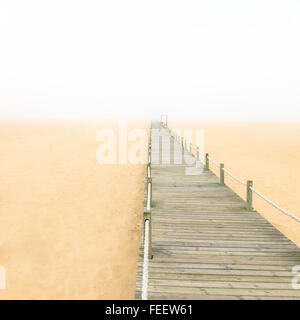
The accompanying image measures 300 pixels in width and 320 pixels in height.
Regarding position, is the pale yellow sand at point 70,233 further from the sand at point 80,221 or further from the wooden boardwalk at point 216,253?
the wooden boardwalk at point 216,253

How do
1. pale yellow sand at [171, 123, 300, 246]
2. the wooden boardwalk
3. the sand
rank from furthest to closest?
1. pale yellow sand at [171, 123, 300, 246]
2. the sand
3. the wooden boardwalk

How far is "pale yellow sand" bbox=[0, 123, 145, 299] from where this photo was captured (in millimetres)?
5777

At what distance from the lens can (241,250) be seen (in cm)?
535

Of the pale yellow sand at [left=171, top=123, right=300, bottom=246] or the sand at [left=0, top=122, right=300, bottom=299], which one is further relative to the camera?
the pale yellow sand at [left=171, top=123, right=300, bottom=246]

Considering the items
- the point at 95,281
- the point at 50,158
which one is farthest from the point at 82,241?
the point at 50,158

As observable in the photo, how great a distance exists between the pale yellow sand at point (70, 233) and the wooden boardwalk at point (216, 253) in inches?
56.8

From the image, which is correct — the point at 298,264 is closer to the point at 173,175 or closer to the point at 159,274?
the point at 159,274

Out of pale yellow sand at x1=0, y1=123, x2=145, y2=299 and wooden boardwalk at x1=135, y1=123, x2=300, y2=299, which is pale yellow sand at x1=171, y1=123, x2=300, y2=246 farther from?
pale yellow sand at x1=0, y1=123, x2=145, y2=299

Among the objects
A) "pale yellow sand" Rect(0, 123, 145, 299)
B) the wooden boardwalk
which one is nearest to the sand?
"pale yellow sand" Rect(0, 123, 145, 299)

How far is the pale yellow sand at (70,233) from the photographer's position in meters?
5.78

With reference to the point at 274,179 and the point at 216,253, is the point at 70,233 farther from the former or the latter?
the point at 274,179

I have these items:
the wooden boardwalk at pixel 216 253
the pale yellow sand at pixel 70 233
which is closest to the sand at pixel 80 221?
the pale yellow sand at pixel 70 233

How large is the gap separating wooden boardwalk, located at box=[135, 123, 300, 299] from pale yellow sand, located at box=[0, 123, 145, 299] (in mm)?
1443
